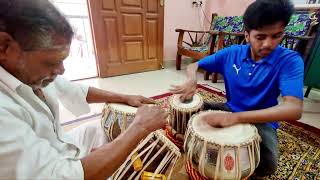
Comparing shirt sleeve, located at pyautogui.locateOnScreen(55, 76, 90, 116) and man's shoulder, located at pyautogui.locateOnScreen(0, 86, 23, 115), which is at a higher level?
man's shoulder, located at pyautogui.locateOnScreen(0, 86, 23, 115)

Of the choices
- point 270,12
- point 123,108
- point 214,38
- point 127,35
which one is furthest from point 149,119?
point 127,35

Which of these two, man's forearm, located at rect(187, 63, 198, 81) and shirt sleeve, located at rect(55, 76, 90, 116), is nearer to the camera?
shirt sleeve, located at rect(55, 76, 90, 116)

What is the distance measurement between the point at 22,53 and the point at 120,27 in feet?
9.51

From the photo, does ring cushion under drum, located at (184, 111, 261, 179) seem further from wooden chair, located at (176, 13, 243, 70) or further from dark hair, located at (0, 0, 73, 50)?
wooden chair, located at (176, 13, 243, 70)

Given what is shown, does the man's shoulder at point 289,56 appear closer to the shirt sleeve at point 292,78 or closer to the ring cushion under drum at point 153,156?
the shirt sleeve at point 292,78

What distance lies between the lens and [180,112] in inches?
53.1

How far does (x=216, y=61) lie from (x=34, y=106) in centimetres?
114

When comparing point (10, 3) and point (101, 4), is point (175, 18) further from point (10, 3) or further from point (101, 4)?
point (10, 3)

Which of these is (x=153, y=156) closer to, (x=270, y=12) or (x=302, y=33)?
(x=270, y=12)

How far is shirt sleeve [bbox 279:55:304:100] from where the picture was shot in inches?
39.6

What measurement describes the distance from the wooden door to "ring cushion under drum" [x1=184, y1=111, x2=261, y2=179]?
2593 mm

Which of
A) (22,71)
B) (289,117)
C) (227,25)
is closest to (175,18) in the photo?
(227,25)

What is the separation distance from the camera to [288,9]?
1.06 meters

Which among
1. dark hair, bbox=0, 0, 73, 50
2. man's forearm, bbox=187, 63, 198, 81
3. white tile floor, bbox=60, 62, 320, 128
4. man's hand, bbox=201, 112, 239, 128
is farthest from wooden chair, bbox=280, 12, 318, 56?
dark hair, bbox=0, 0, 73, 50
